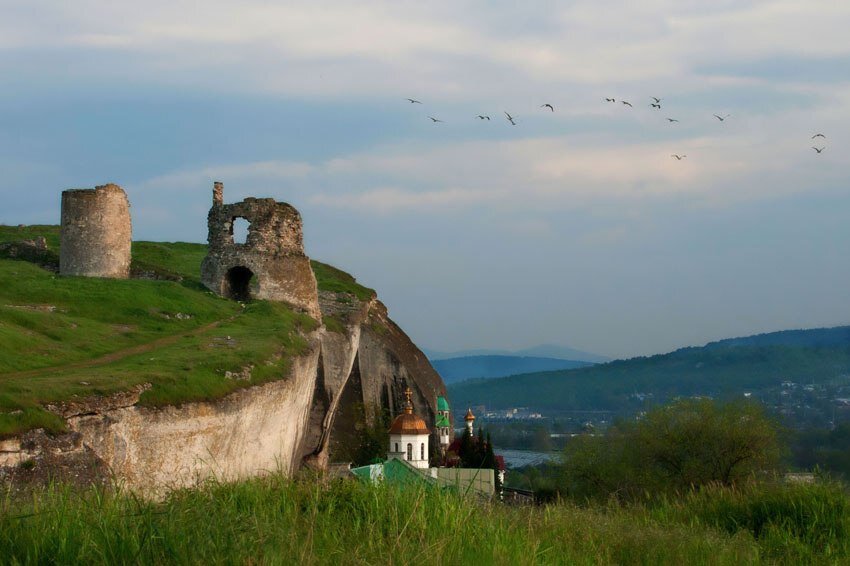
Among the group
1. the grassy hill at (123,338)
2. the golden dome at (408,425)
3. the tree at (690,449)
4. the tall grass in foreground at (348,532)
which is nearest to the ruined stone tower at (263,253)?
the grassy hill at (123,338)

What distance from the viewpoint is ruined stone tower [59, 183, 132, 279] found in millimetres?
37938

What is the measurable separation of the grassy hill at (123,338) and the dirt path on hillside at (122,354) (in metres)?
0.02

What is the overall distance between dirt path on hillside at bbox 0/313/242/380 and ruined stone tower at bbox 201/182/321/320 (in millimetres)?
4644

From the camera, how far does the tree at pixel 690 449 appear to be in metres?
39.2

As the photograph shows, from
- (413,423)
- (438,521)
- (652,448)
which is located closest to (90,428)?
(438,521)

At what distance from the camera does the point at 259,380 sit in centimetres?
2959

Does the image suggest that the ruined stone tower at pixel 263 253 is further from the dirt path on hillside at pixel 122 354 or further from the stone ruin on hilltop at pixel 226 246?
the dirt path on hillside at pixel 122 354

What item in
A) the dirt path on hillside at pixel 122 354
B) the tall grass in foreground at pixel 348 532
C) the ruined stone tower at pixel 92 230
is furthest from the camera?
the ruined stone tower at pixel 92 230

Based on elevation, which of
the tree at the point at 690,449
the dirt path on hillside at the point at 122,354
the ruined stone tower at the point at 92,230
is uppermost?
the ruined stone tower at the point at 92,230

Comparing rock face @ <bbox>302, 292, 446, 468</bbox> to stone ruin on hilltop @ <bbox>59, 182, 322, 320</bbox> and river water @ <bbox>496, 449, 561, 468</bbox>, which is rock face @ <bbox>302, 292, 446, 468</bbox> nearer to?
stone ruin on hilltop @ <bbox>59, 182, 322, 320</bbox>

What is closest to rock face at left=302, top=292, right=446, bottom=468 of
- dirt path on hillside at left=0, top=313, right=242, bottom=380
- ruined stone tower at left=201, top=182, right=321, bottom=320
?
ruined stone tower at left=201, top=182, right=321, bottom=320

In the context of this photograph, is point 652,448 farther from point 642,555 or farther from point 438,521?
point 438,521

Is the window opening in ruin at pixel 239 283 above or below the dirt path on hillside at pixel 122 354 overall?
above

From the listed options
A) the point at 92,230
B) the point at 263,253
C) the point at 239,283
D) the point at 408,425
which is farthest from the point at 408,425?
the point at 92,230
